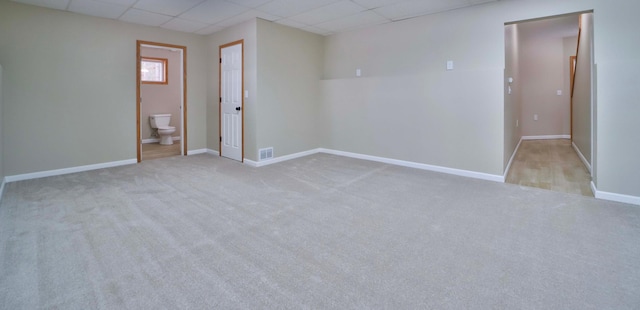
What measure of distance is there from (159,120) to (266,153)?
357cm

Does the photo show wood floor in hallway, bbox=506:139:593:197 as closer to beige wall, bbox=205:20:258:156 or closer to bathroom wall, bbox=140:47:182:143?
beige wall, bbox=205:20:258:156

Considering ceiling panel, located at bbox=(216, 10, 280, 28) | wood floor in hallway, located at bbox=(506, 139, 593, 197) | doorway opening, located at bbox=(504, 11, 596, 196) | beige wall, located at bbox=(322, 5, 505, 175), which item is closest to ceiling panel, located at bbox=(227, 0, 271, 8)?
ceiling panel, located at bbox=(216, 10, 280, 28)

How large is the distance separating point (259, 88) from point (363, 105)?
5.86 ft

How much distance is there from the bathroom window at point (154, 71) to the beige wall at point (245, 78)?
205cm

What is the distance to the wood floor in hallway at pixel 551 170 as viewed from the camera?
381cm

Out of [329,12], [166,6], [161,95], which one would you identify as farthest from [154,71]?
[329,12]

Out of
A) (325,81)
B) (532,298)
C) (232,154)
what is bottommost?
(532,298)

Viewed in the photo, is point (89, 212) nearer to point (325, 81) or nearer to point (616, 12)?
point (325, 81)

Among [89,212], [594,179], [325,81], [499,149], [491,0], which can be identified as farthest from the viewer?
[325,81]

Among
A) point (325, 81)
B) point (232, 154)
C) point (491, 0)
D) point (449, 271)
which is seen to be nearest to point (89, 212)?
point (232, 154)

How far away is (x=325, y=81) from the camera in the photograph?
236 inches

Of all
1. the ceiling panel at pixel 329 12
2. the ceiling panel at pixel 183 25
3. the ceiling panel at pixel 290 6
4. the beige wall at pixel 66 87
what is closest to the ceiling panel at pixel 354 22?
the ceiling panel at pixel 329 12

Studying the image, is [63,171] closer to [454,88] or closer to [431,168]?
[431,168]

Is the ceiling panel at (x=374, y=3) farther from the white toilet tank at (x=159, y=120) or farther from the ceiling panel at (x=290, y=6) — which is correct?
the white toilet tank at (x=159, y=120)
